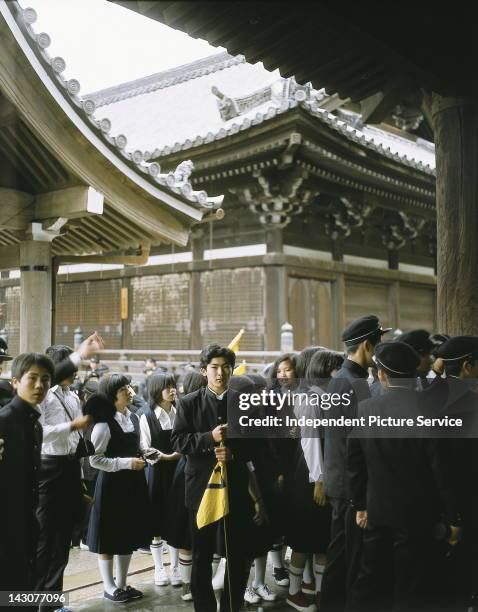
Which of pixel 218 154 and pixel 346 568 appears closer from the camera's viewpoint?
pixel 346 568

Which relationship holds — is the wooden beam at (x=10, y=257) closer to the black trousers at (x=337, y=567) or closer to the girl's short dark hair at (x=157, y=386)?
the girl's short dark hair at (x=157, y=386)

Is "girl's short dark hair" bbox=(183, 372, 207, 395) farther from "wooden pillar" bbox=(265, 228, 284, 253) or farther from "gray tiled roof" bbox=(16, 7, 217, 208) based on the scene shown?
"wooden pillar" bbox=(265, 228, 284, 253)

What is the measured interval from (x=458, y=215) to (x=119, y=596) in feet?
11.7

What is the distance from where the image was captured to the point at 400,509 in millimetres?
2898

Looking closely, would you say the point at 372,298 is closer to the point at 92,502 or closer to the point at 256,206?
the point at 256,206

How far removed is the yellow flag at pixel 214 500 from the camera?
11.5ft

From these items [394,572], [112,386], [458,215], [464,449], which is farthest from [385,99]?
[394,572]

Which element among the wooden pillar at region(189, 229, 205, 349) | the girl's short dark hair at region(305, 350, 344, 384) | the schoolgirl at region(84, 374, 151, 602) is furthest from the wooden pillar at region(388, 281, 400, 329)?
the schoolgirl at region(84, 374, 151, 602)

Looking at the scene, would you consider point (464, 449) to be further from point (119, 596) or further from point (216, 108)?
point (216, 108)

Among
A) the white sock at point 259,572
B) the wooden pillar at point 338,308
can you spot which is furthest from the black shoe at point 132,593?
the wooden pillar at point 338,308

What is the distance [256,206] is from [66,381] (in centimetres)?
695

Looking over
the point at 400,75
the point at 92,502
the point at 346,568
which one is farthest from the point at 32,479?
the point at 400,75

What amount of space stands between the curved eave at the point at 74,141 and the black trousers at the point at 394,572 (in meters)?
3.72

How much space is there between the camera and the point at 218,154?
31.4 ft
